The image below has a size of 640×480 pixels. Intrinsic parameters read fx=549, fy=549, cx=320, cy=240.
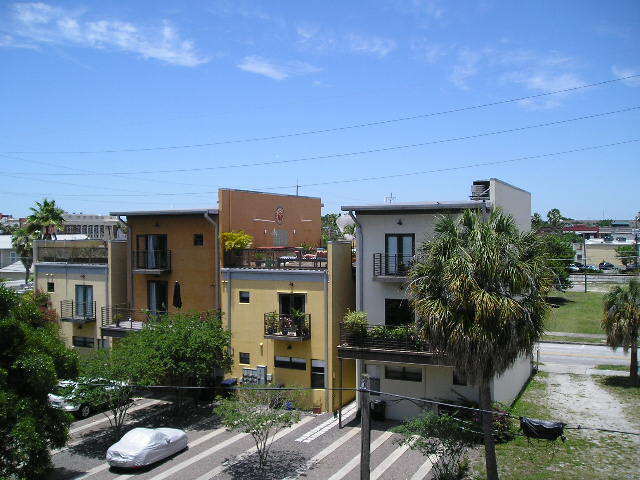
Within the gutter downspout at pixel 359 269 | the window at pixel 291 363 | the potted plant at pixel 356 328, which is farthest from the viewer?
the window at pixel 291 363

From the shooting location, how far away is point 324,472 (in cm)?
1884

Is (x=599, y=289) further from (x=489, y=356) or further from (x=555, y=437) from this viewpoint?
(x=489, y=356)

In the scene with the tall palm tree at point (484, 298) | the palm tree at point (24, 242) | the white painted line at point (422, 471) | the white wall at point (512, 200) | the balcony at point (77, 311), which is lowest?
the white painted line at point (422, 471)

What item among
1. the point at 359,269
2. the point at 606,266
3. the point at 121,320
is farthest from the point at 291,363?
the point at 606,266

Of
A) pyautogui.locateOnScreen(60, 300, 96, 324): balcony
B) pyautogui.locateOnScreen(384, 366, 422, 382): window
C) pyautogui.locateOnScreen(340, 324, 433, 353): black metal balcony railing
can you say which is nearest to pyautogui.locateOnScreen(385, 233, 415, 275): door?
pyautogui.locateOnScreen(340, 324, 433, 353): black metal balcony railing

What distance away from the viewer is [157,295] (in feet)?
101

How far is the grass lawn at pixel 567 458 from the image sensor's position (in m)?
17.1

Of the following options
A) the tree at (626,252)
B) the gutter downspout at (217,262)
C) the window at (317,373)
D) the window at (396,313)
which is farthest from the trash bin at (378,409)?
the tree at (626,252)

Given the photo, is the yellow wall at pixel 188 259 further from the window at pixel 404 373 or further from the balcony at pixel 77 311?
the window at pixel 404 373

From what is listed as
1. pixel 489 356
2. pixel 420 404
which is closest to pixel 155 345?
pixel 420 404

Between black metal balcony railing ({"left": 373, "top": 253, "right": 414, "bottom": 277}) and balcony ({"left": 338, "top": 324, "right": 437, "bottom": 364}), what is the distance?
7.57ft

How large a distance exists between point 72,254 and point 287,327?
53.7 feet

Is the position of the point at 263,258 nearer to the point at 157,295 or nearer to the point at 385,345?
the point at 157,295

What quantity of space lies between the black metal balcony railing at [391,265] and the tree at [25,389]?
12.8 metres
